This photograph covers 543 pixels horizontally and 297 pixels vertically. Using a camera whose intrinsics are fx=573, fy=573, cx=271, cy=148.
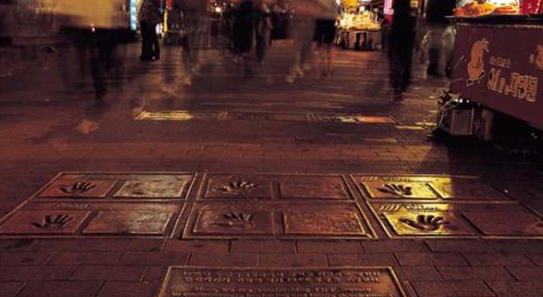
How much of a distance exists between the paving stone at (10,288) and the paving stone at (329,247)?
5.98 feet

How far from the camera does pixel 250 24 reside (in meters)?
15.6

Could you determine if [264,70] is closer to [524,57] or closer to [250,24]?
[250,24]

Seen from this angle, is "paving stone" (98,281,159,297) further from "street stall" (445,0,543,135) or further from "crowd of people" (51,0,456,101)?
"crowd of people" (51,0,456,101)

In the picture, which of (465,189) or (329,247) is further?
(465,189)

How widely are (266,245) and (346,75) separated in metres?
12.0

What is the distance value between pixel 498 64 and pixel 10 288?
19.5 ft

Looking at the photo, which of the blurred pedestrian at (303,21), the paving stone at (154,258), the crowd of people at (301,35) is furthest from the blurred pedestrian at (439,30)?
the paving stone at (154,258)

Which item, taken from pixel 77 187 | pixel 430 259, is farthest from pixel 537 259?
pixel 77 187

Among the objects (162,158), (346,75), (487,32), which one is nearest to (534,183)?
(487,32)

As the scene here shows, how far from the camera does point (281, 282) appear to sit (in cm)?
356

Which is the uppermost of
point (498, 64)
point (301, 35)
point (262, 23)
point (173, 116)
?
point (262, 23)

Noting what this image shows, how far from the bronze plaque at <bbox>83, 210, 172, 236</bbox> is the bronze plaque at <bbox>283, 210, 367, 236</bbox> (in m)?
0.99

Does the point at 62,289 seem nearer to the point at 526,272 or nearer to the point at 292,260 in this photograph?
the point at 292,260

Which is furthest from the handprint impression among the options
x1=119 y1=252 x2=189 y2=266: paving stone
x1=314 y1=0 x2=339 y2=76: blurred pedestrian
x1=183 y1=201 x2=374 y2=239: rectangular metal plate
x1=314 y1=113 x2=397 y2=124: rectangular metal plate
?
x1=314 y1=0 x2=339 y2=76: blurred pedestrian
